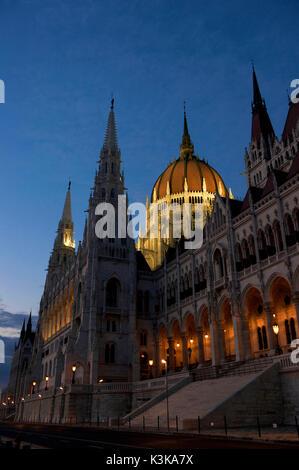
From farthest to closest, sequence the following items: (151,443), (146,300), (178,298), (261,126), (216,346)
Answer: (261,126)
(146,300)
(178,298)
(216,346)
(151,443)

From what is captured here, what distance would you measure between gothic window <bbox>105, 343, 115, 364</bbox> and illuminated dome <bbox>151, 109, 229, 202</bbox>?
37.3m

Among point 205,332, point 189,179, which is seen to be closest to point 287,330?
point 205,332

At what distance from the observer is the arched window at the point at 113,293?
2229 inches

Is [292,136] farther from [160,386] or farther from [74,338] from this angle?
[74,338]

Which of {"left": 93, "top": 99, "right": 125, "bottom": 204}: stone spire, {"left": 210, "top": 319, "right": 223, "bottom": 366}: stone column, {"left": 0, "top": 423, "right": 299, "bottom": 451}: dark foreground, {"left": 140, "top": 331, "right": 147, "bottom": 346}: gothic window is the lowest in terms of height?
{"left": 0, "top": 423, "right": 299, "bottom": 451}: dark foreground

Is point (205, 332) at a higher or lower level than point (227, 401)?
higher

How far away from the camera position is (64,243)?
93.2m

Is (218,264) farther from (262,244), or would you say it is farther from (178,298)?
(178,298)

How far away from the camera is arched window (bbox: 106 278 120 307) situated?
56.6m

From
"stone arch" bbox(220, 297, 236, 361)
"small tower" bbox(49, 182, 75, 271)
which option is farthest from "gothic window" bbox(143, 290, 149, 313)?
"small tower" bbox(49, 182, 75, 271)

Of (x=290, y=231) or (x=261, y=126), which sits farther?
(x=261, y=126)


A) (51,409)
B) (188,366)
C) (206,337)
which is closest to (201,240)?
(206,337)

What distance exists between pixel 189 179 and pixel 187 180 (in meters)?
0.54

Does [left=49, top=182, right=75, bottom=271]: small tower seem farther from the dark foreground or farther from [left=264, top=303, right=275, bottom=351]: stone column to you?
the dark foreground
